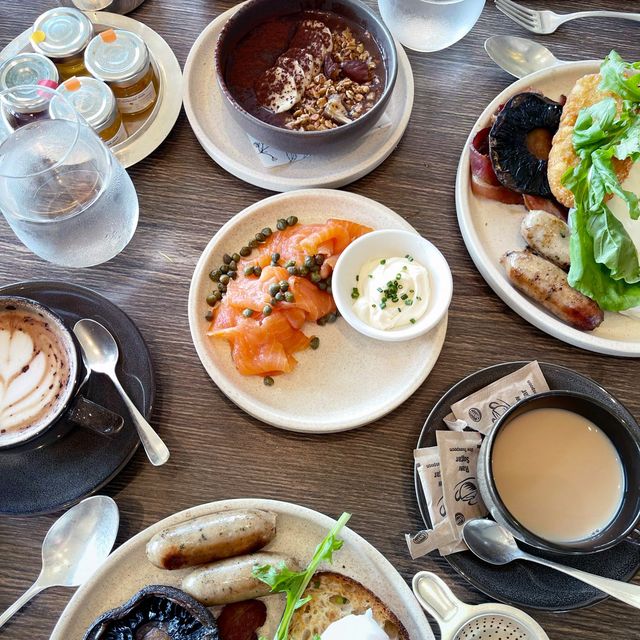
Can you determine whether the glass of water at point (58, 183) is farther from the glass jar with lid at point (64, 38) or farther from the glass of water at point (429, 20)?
the glass of water at point (429, 20)

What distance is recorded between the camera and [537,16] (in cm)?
221

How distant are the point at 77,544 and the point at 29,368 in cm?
46

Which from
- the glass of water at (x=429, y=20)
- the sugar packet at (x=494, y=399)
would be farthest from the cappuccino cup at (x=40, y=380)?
the glass of water at (x=429, y=20)

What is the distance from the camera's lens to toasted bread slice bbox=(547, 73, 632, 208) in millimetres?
1843

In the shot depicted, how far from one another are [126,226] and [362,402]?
2.76 feet

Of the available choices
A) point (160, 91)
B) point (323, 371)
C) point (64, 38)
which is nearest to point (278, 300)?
point (323, 371)

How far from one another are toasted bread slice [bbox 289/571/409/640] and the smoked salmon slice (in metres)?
0.56

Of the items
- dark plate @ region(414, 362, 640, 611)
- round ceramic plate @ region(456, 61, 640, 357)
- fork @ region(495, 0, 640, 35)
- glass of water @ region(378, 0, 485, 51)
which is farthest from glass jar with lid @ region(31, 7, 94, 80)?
dark plate @ region(414, 362, 640, 611)

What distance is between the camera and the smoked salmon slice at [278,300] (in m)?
1.73

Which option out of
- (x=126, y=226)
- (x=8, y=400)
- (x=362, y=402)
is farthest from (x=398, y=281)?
(x=8, y=400)

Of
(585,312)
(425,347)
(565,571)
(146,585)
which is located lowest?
(146,585)

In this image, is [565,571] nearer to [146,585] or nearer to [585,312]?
[585,312]

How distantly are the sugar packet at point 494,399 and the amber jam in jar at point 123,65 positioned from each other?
135 centimetres

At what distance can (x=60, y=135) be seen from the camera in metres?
1.66
